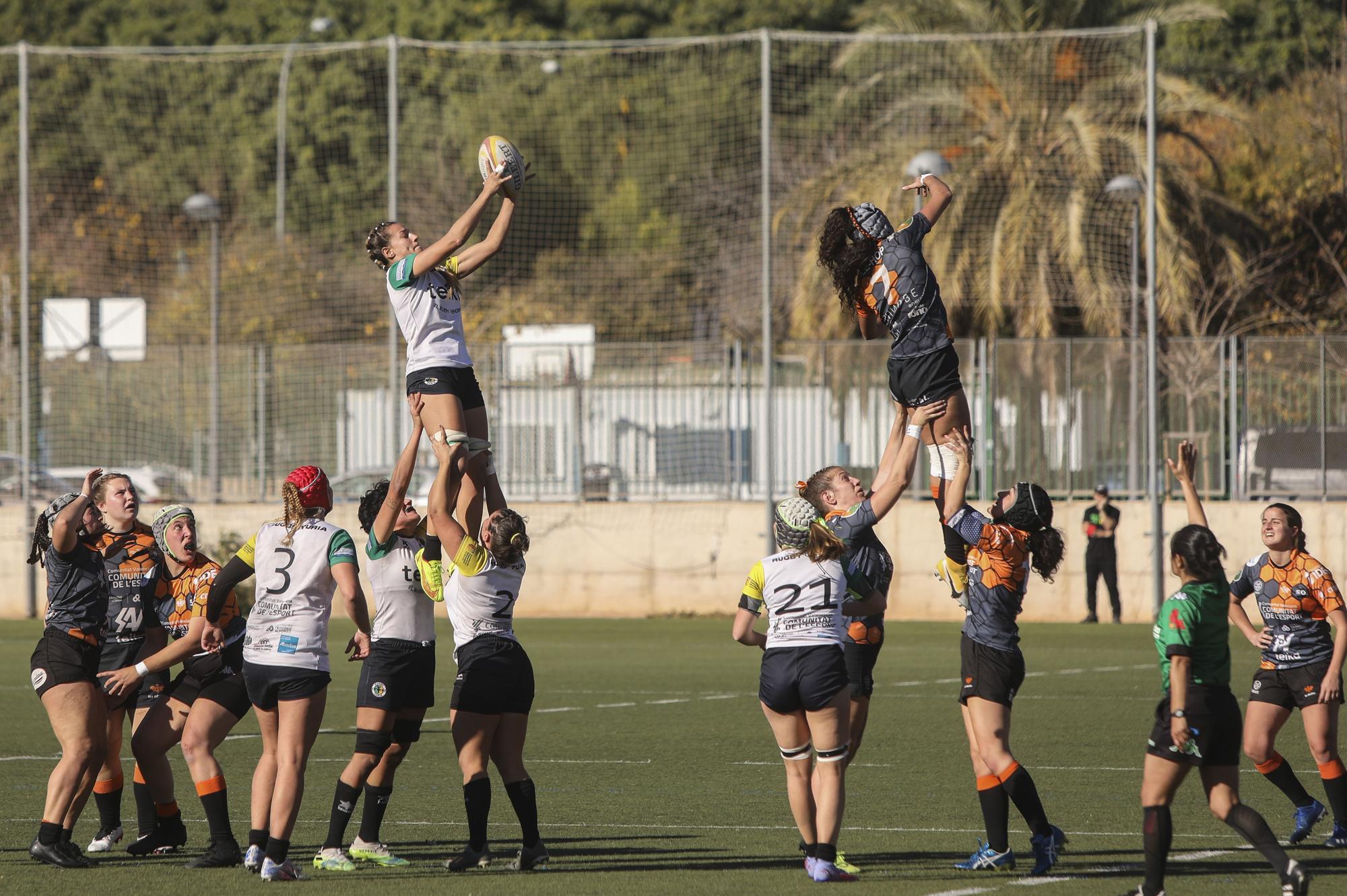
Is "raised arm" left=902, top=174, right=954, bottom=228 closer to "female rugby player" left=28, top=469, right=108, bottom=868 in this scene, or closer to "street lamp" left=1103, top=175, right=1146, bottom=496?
"female rugby player" left=28, top=469, right=108, bottom=868

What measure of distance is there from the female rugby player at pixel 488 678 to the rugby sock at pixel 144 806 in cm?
176

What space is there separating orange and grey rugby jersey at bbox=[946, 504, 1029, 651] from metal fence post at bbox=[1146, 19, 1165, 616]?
16.5m

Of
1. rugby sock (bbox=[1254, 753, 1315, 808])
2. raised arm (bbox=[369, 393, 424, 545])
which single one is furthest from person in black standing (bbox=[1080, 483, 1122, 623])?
raised arm (bbox=[369, 393, 424, 545])

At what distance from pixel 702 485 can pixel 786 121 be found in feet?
21.7

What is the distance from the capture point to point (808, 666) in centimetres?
857

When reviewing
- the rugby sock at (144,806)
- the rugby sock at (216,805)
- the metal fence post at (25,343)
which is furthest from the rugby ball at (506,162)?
the metal fence post at (25,343)

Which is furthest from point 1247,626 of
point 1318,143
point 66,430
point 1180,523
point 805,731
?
point 1318,143

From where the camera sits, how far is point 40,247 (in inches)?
1393

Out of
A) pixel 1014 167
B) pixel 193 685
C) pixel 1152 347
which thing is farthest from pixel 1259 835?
pixel 1014 167

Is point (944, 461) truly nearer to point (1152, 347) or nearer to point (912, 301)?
point (912, 301)

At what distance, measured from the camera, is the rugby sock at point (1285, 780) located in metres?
9.93

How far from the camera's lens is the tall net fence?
2714cm

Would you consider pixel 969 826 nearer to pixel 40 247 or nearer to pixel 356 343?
pixel 356 343

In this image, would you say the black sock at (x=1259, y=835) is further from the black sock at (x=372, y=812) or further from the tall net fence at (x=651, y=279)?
the tall net fence at (x=651, y=279)
